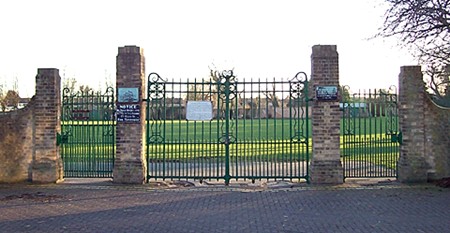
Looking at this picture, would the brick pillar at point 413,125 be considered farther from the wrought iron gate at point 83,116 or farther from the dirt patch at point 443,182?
the wrought iron gate at point 83,116

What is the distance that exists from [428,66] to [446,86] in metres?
7.15

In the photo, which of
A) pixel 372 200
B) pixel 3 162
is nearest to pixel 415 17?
Answer: pixel 372 200

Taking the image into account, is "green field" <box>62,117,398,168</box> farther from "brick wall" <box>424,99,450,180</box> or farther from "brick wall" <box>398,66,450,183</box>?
"brick wall" <box>424,99,450,180</box>

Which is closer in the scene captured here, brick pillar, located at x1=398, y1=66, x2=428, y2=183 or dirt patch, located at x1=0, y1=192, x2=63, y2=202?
dirt patch, located at x1=0, y1=192, x2=63, y2=202

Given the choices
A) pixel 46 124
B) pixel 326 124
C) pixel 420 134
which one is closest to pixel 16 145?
pixel 46 124

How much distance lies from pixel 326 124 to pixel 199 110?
306cm

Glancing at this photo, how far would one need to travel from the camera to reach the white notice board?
39.8 ft

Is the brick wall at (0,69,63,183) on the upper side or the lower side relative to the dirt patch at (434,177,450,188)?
upper

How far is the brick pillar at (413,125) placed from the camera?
12.1 m

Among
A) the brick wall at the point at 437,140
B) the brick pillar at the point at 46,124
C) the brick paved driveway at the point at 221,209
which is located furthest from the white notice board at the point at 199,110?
the brick wall at the point at 437,140

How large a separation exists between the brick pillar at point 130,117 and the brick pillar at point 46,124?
1.60 m

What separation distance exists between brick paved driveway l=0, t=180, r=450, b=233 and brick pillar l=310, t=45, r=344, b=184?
0.58 meters

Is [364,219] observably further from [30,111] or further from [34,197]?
[30,111]

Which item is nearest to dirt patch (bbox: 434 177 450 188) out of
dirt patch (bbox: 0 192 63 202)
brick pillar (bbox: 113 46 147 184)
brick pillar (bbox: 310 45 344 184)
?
brick pillar (bbox: 310 45 344 184)
